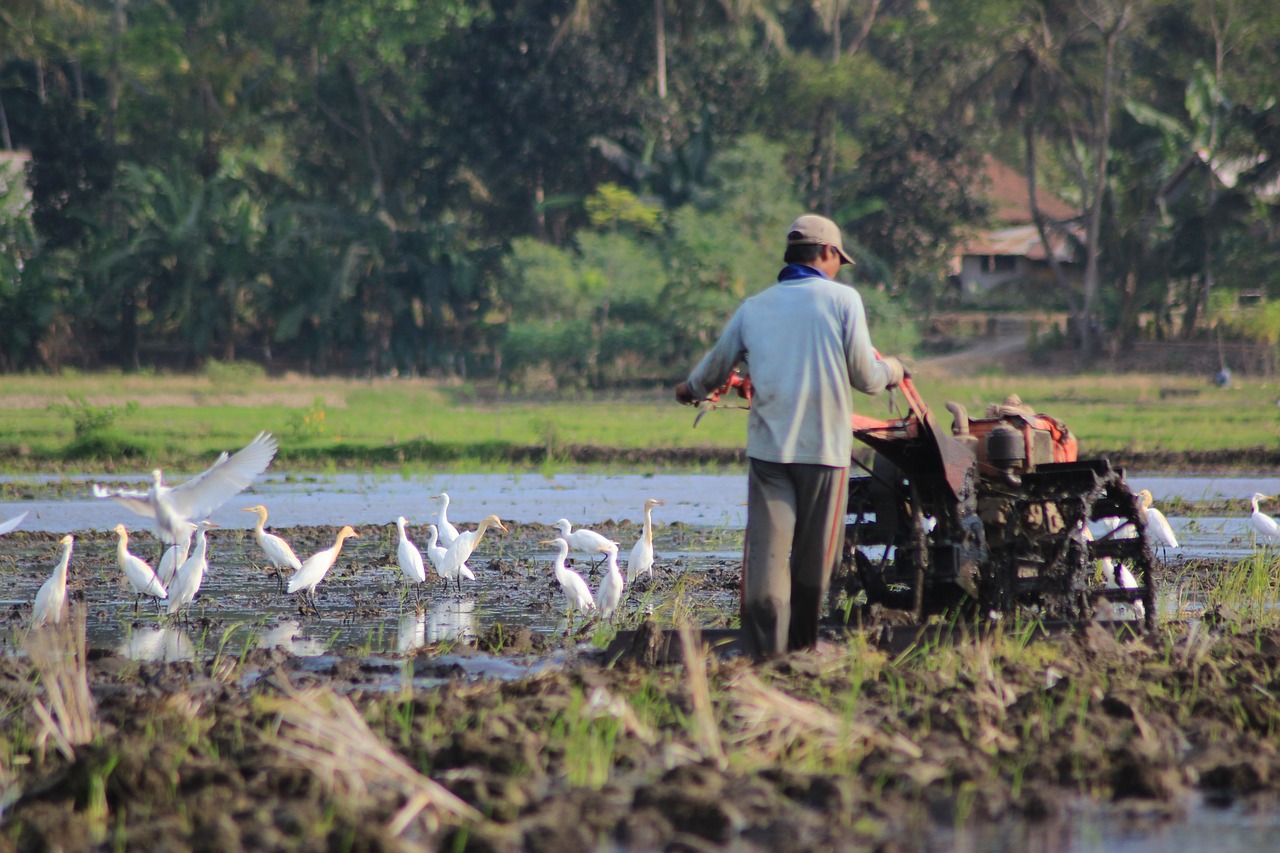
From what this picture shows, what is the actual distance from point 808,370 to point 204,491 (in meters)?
4.78

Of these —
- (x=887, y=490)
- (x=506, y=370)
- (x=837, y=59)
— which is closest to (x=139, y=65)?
(x=506, y=370)

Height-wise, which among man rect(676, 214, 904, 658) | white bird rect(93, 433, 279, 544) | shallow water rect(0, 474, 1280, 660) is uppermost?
man rect(676, 214, 904, 658)

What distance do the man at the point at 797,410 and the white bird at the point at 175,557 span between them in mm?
4791

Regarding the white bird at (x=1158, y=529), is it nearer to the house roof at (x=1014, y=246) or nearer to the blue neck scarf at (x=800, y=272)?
the blue neck scarf at (x=800, y=272)

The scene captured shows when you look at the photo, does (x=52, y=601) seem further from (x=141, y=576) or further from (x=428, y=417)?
(x=428, y=417)

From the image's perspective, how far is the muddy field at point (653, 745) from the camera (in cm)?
438

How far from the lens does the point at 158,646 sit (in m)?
8.11

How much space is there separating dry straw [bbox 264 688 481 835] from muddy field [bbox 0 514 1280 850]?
0.04 feet

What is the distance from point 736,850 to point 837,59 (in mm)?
41761

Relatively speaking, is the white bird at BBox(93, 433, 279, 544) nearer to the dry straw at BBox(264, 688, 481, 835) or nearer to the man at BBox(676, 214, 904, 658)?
the man at BBox(676, 214, 904, 658)

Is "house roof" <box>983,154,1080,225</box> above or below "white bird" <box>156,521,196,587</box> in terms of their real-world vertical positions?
above

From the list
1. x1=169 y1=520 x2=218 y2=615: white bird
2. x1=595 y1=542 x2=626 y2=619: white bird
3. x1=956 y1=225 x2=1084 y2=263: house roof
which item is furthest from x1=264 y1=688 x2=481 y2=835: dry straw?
Answer: x1=956 y1=225 x2=1084 y2=263: house roof

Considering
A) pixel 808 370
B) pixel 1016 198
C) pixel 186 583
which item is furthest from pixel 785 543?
pixel 1016 198

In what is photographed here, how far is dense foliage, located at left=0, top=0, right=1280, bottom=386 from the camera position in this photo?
39.3 metres
